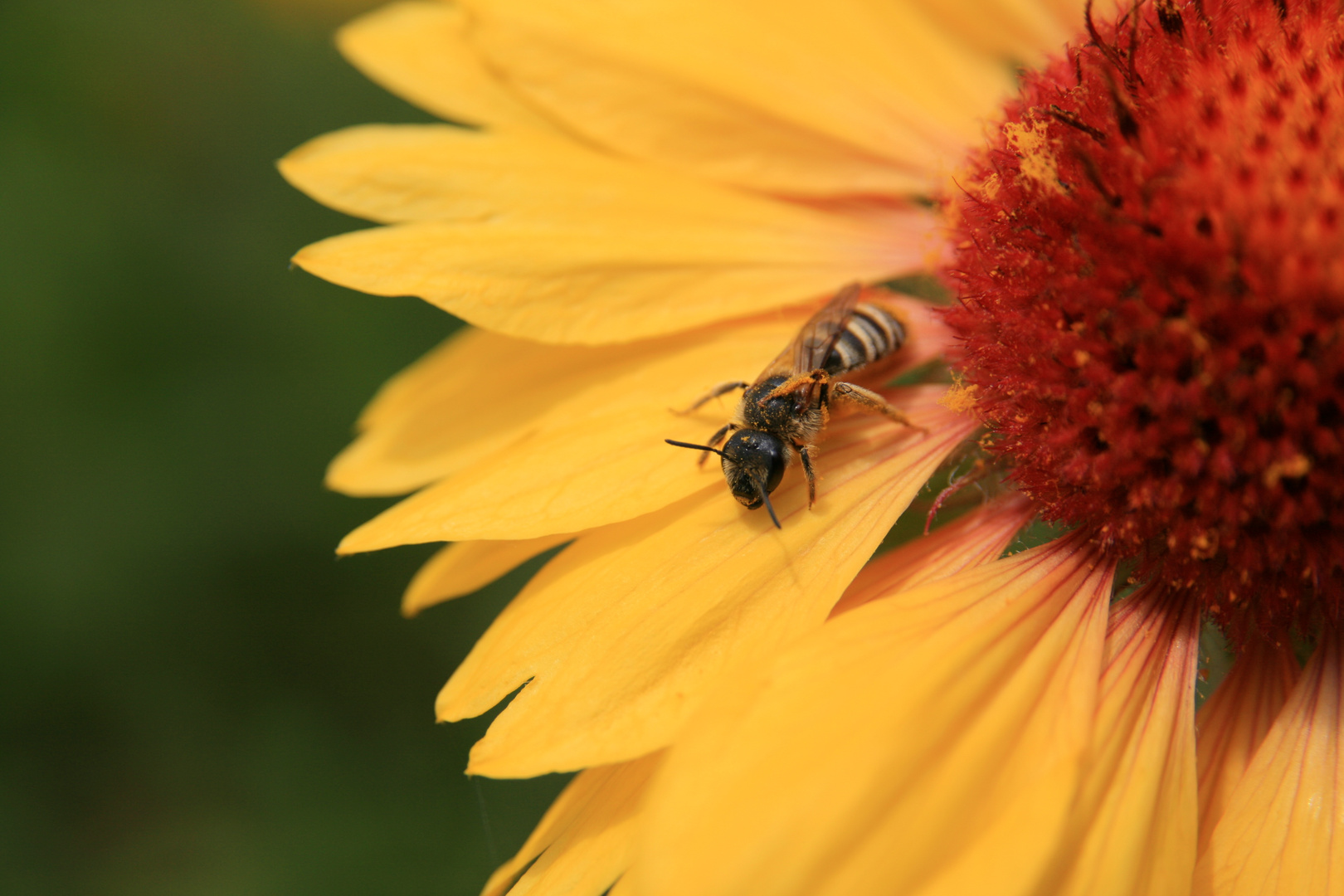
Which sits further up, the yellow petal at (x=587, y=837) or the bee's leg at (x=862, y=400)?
the bee's leg at (x=862, y=400)

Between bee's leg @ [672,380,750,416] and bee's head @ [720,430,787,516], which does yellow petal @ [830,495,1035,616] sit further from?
bee's leg @ [672,380,750,416]

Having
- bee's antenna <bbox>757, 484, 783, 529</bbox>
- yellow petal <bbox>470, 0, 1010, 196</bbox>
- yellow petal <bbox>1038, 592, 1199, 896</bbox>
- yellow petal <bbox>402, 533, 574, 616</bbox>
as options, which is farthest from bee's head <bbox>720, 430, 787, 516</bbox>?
yellow petal <bbox>470, 0, 1010, 196</bbox>

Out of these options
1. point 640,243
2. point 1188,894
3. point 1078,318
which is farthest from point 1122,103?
point 1188,894

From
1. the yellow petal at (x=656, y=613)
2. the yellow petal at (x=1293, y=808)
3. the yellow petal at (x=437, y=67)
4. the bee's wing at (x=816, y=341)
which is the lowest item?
the yellow petal at (x=1293, y=808)

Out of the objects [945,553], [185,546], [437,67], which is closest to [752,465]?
[945,553]

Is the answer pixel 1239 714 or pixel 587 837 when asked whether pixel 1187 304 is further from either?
pixel 587 837

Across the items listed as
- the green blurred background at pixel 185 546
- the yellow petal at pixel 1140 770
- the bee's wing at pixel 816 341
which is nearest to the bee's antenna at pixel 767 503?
the bee's wing at pixel 816 341

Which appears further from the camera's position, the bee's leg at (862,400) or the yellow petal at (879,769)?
the bee's leg at (862,400)

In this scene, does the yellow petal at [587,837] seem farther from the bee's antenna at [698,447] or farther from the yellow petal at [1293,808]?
the yellow petal at [1293,808]
